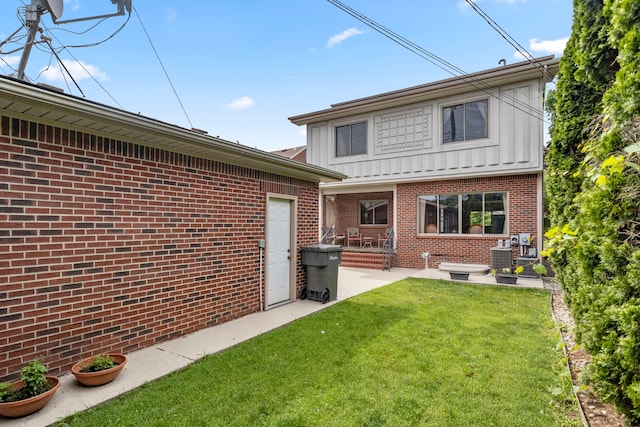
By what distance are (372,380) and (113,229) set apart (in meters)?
3.55

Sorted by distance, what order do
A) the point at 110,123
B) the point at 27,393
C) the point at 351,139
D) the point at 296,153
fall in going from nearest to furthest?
A: the point at 27,393, the point at 110,123, the point at 351,139, the point at 296,153

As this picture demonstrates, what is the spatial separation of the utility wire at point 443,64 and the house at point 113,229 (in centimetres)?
319

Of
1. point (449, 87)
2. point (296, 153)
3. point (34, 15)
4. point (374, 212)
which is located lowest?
point (374, 212)

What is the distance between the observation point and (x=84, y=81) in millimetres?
8008

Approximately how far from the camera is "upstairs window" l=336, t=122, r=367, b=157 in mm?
13031

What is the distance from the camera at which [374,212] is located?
1544cm

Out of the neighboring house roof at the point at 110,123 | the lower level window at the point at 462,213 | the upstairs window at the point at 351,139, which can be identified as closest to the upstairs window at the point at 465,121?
the lower level window at the point at 462,213

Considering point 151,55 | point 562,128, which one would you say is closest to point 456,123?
point 562,128

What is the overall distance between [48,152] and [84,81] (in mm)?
5918

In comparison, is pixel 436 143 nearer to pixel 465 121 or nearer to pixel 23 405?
pixel 465 121

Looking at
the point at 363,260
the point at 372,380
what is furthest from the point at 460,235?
the point at 372,380

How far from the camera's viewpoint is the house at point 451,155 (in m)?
10.0

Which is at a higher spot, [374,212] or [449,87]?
[449,87]

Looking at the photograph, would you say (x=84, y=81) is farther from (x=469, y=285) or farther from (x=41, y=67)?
(x=469, y=285)
